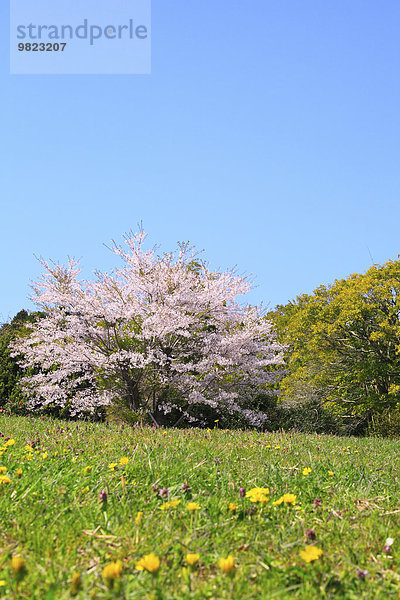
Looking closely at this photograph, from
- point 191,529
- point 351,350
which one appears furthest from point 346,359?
point 191,529

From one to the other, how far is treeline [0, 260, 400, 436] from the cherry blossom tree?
426 centimetres

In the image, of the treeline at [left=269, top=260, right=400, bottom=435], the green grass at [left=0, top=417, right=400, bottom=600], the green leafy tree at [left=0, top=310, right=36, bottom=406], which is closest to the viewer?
the green grass at [left=0, top=417, right=400, bottom=600]

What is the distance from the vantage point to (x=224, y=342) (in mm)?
12820

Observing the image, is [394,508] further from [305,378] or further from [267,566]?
[305,378]

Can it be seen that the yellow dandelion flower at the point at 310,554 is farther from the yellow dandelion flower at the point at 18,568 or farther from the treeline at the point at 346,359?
the treeline at the point at 346,359

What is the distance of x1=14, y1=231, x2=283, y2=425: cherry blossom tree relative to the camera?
41.0 ft

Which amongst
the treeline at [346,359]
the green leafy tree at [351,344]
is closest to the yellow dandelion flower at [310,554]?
the treeline at [346,359]

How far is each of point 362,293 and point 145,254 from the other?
12.3 metres

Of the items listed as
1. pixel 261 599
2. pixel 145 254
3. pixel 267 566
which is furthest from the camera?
pixel 145 254

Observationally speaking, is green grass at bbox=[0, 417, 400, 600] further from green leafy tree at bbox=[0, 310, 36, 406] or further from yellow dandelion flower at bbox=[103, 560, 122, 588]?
green leafy tree at bbox=[0, 310, 36, 406]

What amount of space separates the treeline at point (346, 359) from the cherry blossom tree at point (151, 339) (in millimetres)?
4263

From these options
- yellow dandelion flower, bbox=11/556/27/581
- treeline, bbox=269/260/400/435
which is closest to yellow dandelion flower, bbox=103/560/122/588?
yellow dandelion flower, bbox=11/556/27/581

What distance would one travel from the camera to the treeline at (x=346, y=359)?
63.9 feet

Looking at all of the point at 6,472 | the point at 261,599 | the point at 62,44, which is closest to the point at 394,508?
the point at 261,599
